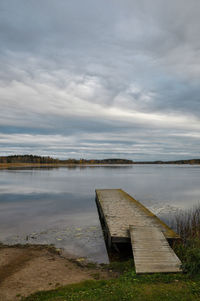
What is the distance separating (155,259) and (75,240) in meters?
4.85

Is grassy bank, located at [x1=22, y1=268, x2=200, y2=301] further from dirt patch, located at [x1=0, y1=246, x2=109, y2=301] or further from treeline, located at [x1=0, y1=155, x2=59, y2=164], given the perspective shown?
treeline, located at [x1=0, y1=155, x2=59, y2=164]

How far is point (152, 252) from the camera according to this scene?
25.8ft

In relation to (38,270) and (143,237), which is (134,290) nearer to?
(143,237)

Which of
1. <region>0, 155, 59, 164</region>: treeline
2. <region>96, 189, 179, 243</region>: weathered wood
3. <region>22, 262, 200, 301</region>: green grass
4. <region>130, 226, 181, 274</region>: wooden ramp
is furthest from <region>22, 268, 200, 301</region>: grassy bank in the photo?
<region>0, 155, 59, 164</region>: treeline

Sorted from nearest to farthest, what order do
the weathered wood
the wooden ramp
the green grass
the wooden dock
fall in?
the green grass
the wooden ramp
the wooden dock
the weathered wood

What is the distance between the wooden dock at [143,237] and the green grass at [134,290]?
0.45 metres

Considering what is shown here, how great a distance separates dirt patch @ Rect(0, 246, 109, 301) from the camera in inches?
258

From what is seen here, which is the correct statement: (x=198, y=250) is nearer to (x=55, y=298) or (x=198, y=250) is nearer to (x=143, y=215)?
(x=55, y=298)

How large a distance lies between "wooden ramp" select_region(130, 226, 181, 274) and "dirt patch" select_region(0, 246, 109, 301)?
1.36m

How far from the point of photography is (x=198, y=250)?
688 cm

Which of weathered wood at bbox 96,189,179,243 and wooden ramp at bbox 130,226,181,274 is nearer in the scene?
wooden ramp at bbox 130,226,181,274

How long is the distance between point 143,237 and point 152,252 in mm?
1234

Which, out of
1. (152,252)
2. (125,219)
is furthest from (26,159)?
(152,252)

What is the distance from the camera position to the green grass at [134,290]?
210 inches
